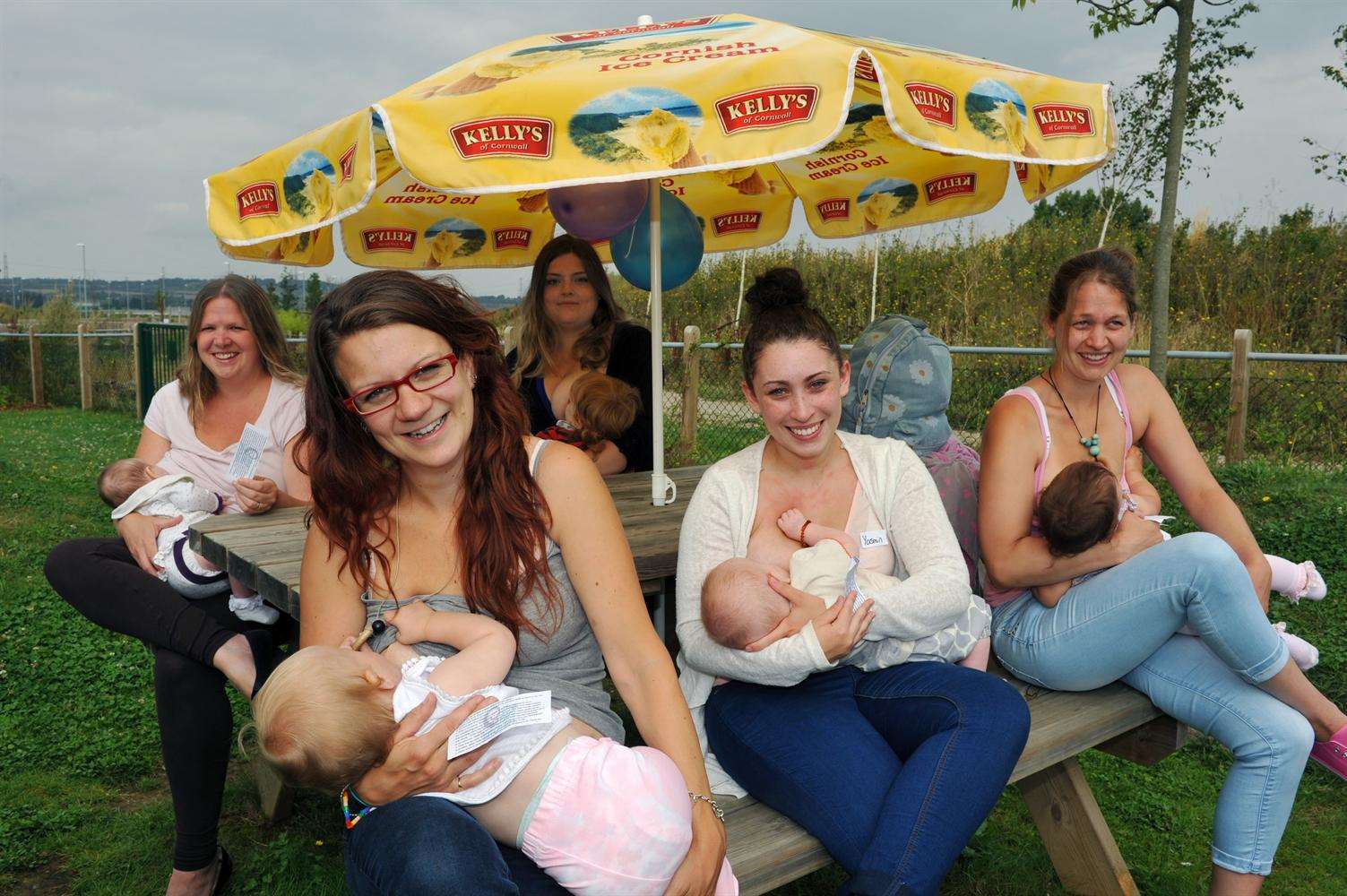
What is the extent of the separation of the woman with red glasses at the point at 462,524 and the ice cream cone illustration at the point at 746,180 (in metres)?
2.98

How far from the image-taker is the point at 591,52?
2668mm

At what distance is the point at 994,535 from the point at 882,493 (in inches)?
16.7

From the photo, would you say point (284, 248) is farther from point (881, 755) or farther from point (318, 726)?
point (881, 755)

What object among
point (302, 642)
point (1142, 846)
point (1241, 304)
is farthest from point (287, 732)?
point (1241, 304)

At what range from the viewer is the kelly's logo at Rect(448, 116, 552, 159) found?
7.38 ft

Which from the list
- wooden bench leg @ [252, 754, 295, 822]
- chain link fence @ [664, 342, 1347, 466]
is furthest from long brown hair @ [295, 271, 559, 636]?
chain link fence @ [664, 342, 1347, 466]

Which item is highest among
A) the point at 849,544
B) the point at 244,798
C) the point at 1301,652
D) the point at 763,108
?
the point at 763,108

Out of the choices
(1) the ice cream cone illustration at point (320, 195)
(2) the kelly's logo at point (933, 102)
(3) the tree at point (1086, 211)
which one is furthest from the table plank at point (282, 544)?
(3) the tree at point (1086, 211)

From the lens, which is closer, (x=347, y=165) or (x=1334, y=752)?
(x=347, y=165)

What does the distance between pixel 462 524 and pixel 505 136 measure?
3.03ft

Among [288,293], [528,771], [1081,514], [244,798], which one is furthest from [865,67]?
[288,293]

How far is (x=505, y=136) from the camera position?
2.26 m

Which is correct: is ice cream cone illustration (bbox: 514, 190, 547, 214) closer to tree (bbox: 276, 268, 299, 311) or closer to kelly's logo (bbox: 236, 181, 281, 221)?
kelly's logo (bbox: 236, 181, 281, 221)

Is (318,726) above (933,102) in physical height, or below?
below
